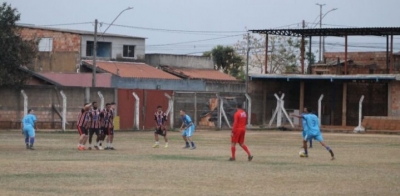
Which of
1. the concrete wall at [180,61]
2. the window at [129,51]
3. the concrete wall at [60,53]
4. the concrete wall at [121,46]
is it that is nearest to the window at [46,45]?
the concrete wall at [60,53]

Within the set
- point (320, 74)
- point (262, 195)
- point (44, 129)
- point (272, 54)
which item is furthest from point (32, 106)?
point (272, 54)

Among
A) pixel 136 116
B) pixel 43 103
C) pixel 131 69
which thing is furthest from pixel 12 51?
pixel 131 69

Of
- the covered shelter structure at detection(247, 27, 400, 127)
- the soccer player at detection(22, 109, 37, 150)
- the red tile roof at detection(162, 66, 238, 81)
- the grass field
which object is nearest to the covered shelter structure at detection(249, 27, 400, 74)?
the covered shelter structure at detection(247, 27, 400, 127)

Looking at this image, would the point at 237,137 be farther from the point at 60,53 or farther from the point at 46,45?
the point at 46,45

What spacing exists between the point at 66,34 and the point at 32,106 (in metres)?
21.5

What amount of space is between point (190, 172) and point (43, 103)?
31.8 metres

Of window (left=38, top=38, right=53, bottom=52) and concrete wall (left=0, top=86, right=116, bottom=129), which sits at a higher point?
window (left=38, top=38, right=53, bottom=52)

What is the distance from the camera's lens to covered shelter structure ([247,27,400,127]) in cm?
6475

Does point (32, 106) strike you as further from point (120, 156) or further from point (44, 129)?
point (120, 156)

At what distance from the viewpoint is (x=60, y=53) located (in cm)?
7500

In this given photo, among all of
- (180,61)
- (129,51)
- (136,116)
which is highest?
(129,51)

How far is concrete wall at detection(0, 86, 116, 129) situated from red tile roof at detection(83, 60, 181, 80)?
15930 millimetres

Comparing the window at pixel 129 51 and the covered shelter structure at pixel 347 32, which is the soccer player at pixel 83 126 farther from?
the window at pixel 129 51

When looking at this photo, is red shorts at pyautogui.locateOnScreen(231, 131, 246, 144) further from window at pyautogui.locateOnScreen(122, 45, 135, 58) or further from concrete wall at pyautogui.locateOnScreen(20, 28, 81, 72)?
window at pyautogui.locateOnScreen(122, 45, 135, 58)
